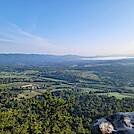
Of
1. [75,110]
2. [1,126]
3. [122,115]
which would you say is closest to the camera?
[122,115]

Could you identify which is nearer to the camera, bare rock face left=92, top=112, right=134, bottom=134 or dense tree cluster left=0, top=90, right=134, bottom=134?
bare rock face left=92, top=112, right=134, bottom=134

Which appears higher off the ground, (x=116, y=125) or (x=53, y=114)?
(x=116, y=125)

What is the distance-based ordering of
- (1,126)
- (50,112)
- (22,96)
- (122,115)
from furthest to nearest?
1. (22,96)
2. (1,126)
3. (50,112)
4. (122,115)

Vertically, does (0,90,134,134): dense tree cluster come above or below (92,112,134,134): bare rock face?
below

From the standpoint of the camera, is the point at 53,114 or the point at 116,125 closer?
the point at 116,125

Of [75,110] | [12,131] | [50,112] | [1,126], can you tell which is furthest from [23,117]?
[50,112]

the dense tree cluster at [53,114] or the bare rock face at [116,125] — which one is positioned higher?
the bare rock face at [116,125]

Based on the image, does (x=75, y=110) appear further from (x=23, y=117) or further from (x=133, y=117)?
(x=133, y=117)

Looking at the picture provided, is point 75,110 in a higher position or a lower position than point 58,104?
lower
